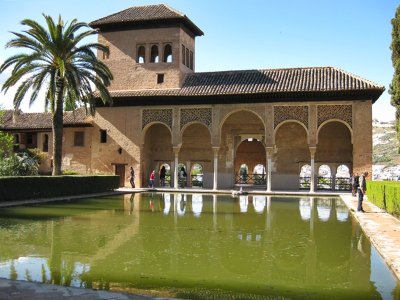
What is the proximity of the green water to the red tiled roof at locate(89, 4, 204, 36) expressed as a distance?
58.5ft

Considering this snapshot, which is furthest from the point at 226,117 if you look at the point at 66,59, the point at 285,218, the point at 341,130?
the point at 285,218

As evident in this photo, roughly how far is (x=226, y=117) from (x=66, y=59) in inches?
368

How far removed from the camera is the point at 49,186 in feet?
62.2

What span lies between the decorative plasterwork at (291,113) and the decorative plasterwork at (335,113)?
73 cm

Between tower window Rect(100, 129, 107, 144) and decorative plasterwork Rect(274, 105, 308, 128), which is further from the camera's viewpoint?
tower window Rect(100, 129, 107, 144)

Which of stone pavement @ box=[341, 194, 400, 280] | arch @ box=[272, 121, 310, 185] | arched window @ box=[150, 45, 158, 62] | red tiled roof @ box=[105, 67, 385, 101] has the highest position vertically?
arched window @ box=[150, 45, 158, 62]

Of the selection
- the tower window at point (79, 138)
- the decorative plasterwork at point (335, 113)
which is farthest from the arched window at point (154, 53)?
the decorative plasterwork at point (335, 113)

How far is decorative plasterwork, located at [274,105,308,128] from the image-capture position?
83.3 ft

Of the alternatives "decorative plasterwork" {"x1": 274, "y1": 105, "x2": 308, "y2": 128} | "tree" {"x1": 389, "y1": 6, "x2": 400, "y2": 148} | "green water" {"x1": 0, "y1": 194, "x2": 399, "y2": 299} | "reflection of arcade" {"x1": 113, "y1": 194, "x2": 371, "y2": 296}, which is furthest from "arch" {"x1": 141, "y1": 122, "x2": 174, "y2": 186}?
"green water" {"x1": 0, "y1": 194, "x2": 399, "y2": 299}

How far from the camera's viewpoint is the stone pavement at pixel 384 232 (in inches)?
284

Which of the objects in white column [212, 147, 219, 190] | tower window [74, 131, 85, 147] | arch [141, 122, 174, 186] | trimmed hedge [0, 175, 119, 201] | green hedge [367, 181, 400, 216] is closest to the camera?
green hedge [367, 181, 400, 216]

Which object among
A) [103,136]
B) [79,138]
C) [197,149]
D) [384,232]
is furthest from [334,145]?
[384,232]

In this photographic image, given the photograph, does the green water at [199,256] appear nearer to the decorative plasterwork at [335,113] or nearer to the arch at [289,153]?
the decorative plasterwork at [335,113]

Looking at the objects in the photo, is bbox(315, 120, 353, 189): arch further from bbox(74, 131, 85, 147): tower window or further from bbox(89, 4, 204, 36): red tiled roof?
bbox(74, 131, 85, 147): tower window
